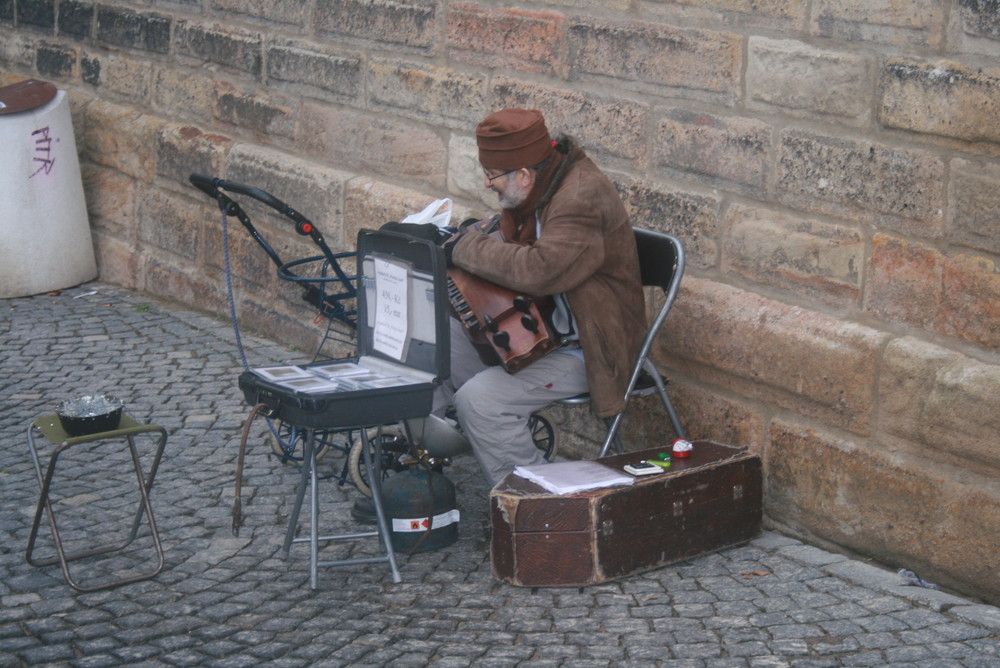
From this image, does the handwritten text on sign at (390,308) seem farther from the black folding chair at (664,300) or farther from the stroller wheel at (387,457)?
the black folding chair at (664,300)

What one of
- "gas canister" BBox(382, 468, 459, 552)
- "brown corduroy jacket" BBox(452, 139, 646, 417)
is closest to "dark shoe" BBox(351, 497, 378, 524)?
"gas canister" BBox(382, 468, 459, 552)

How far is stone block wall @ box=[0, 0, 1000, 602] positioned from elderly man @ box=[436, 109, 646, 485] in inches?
19.1

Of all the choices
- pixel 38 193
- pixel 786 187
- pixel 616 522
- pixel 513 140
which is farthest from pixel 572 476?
pixel 38 193

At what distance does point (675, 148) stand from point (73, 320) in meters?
4.12

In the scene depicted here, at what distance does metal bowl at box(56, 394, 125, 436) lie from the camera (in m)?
4.48

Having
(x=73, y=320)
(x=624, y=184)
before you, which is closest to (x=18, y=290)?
(x=73, y=320)

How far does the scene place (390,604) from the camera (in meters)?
4.46

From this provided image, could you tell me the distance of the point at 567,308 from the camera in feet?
16.4

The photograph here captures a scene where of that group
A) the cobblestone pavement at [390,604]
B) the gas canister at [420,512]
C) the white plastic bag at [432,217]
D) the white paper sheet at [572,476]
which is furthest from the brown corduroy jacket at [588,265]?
the cobblestone pavement at [390,604]

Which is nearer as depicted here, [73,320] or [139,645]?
[139,645]

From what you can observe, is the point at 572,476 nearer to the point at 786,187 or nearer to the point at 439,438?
the point at 439,438

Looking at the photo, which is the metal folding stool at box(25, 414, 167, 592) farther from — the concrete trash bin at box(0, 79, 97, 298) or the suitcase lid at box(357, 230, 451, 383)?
the concrete trash bin at box(0, 79, 97, 298)

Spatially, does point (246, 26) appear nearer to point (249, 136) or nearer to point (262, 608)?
point (249, 136)

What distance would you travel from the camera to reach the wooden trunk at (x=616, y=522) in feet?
14.6
